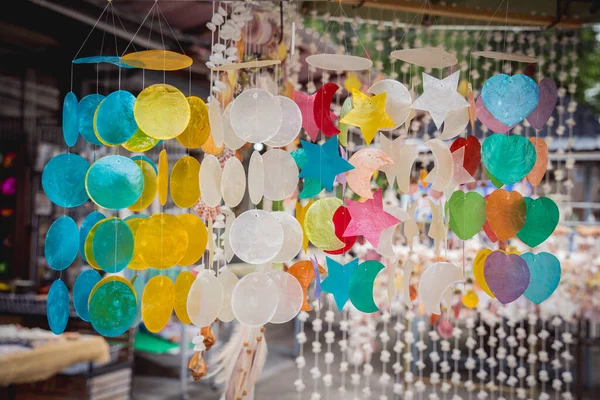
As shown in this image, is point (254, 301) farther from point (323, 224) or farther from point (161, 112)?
point (161, 112)

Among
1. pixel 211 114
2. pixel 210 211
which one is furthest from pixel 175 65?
pixel 210 211

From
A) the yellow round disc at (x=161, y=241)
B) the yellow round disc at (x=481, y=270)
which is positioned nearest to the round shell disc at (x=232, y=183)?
the yellow round disc at (x=161, y=241)

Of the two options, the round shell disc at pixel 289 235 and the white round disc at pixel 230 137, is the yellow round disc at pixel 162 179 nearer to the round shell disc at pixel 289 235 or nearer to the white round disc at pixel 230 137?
the white round disc at pixel 230 137

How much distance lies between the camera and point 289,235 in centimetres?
125

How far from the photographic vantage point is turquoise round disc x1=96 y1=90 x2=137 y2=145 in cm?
118

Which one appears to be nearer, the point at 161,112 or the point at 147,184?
the point at 161,112

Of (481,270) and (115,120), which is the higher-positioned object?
(115,120)

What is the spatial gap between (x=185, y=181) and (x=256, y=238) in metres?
0.26

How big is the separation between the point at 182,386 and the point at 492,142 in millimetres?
3341

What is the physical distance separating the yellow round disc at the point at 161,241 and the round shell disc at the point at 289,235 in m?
0.24

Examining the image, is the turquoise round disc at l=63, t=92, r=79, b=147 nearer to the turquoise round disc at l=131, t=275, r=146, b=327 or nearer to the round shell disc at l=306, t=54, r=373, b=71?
the turquoise round disc at l=131, t=275, r=146, b=327

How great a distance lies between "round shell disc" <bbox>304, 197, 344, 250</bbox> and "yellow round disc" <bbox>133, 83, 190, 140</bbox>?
0.38m

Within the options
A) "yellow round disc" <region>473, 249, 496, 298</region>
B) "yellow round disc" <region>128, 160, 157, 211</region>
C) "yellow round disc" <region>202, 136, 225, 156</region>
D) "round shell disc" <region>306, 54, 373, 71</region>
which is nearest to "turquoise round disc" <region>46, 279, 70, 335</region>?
"yellow round disc" <region>128, 160, 157, 211</region>

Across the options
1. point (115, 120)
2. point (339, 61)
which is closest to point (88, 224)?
point (115, 120)
